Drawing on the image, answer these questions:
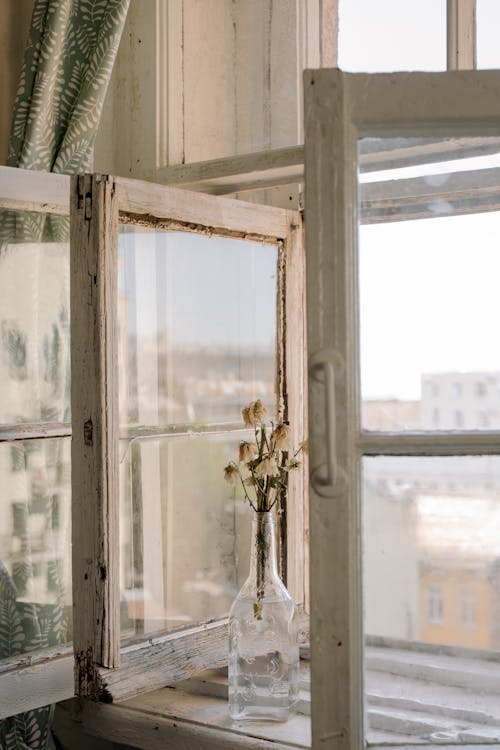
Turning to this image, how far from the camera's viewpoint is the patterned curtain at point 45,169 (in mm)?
1961

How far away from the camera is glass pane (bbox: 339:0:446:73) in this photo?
215 centimetres

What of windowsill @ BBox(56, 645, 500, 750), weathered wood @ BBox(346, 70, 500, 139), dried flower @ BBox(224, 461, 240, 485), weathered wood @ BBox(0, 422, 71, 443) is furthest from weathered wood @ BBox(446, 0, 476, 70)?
windowsill @ BBox(56, 645, 500, 750)

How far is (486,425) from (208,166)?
980mm

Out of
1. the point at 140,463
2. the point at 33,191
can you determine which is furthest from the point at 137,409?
the point at 33,191

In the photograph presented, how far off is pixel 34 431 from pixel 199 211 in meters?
0.56

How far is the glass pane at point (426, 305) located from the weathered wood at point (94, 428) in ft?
1.71

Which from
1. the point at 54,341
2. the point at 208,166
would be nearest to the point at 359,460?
the point at 54,341

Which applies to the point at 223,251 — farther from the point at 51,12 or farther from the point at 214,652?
the point at 214,652

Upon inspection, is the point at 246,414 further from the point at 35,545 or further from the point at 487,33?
the point at 487,33

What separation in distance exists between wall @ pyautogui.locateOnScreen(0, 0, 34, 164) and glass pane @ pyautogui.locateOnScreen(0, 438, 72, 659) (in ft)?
2.19

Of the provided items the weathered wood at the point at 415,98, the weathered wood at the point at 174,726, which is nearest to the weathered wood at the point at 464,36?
the weathered wood at the point at 415,98

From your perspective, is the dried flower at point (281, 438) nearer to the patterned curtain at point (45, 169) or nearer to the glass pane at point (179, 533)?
the glass pane at point (179, 533)

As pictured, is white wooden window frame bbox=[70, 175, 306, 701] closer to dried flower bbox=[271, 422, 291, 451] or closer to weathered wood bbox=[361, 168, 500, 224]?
dried flower bbox=[271, 422, 291, 451]

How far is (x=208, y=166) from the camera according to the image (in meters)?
2.20
